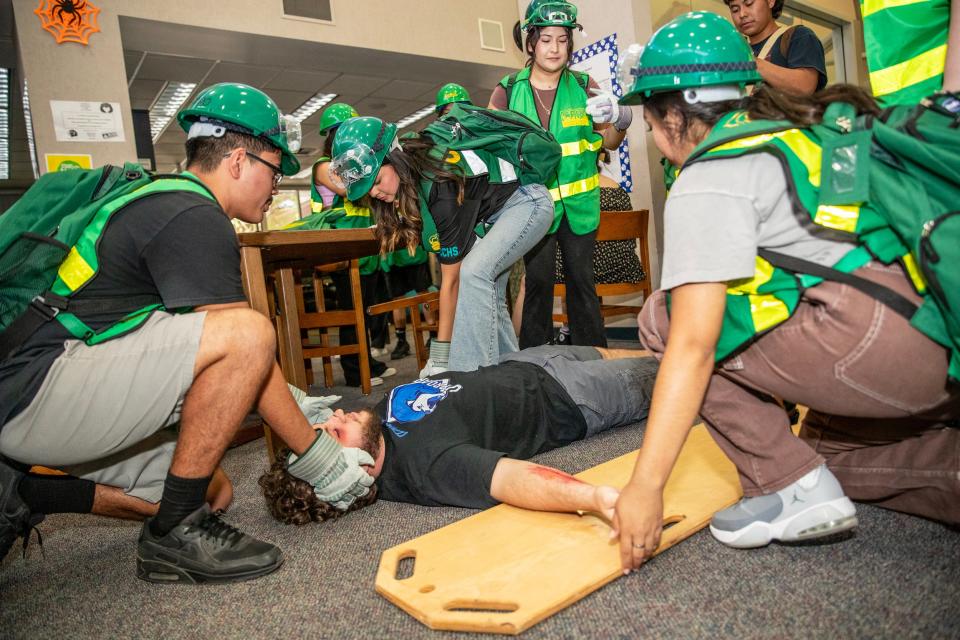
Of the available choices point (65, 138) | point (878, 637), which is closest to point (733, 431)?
point (878, 637)

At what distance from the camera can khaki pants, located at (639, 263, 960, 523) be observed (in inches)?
37.4

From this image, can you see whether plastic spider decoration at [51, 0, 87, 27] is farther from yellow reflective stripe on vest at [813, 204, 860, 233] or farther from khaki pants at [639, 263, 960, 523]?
yellow reflective stripe on vest at [813, 204, 860, 233]

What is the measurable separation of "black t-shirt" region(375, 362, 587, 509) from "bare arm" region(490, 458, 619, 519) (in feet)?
0.13

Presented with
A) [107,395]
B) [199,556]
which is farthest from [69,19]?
[199,556]

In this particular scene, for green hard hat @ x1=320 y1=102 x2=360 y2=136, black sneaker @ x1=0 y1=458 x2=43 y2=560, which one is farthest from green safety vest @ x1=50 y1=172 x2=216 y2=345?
green hard hat @ x1=320 y1=102 x2=360 y2=136

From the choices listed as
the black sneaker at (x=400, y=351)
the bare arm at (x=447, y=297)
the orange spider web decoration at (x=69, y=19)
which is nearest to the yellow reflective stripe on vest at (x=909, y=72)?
the bare arm at (x=447, y=297)

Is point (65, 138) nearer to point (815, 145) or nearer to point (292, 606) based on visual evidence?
point (292, 606)

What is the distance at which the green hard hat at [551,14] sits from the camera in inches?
96.8

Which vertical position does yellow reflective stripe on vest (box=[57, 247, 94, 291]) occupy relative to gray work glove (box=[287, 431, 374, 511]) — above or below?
above

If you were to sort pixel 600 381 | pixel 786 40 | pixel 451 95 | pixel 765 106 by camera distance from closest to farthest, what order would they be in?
1. pixel 765 106
2. pixel 600 381
3. pixel 786 40
4. pixel 451 95

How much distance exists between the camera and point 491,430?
1719 millimetres

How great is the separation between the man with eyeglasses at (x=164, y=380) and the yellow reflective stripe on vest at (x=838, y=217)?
1.12m

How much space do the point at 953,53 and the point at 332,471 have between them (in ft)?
5.19

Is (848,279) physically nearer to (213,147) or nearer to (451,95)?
(213,147)
